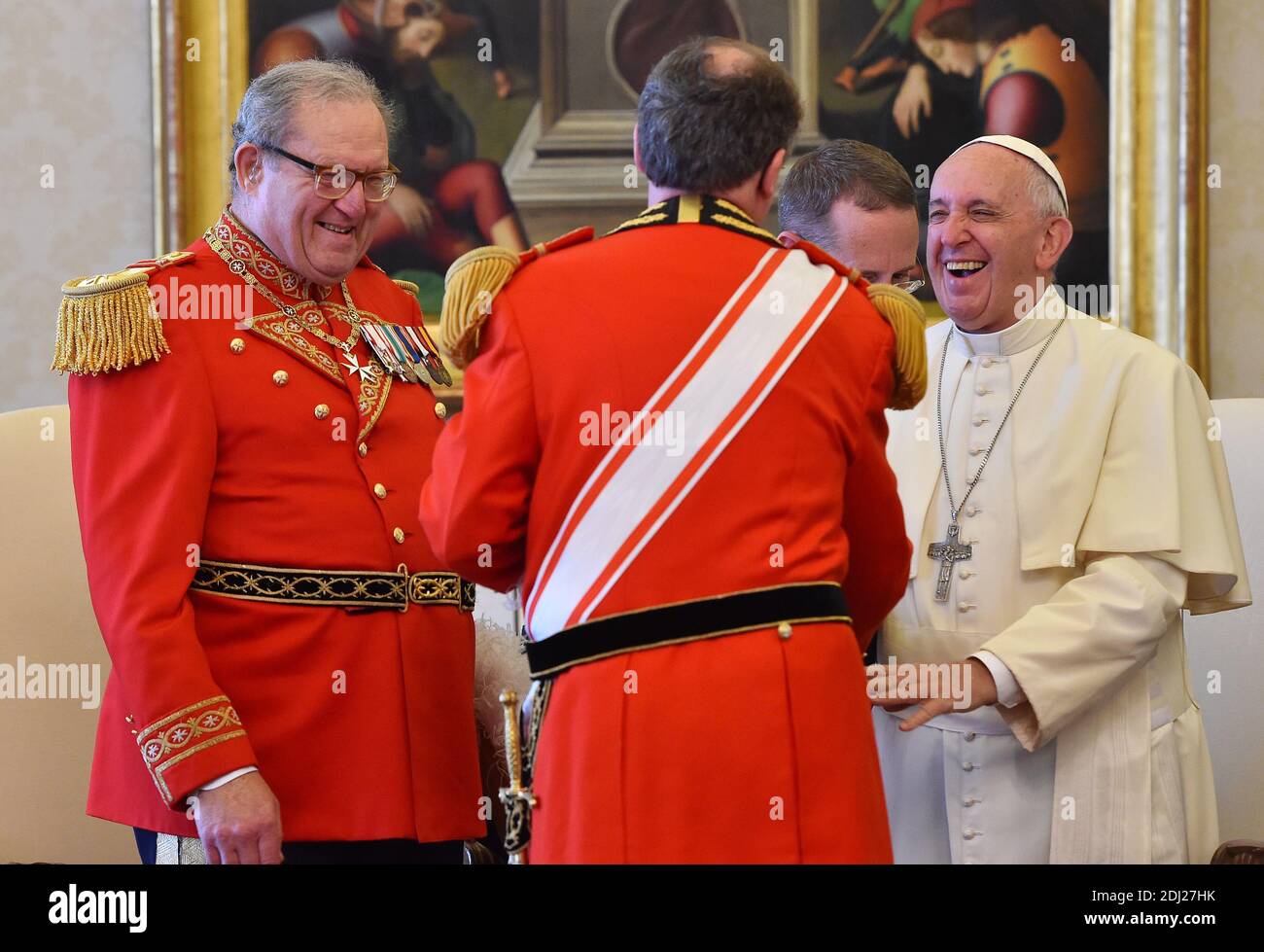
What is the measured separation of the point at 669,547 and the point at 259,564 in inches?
24.3

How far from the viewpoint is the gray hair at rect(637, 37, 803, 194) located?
1.82 m

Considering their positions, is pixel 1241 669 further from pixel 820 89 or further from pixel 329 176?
pixel 329 176

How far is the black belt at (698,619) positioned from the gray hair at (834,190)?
108cm

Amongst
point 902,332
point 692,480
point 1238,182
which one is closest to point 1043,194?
point 902,332

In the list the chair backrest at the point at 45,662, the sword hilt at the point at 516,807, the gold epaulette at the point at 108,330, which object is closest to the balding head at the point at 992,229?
the sword hilt at the point at 516,807

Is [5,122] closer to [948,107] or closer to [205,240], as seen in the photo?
[205,240]

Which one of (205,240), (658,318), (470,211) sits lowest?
(658,318)

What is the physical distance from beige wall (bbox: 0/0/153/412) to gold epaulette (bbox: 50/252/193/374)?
6.17 feet

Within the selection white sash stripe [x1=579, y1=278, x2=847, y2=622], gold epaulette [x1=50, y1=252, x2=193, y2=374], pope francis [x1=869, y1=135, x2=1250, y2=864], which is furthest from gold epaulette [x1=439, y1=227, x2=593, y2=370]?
pope francis [x1=869, y1=135, x2=1250, y2=864]

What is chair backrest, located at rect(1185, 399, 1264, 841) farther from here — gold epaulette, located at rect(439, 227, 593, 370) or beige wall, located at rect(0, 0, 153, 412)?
beige wall, located at rect(0, 0, 153, 412)

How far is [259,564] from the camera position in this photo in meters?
2.04

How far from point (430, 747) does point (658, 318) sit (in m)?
0.75
